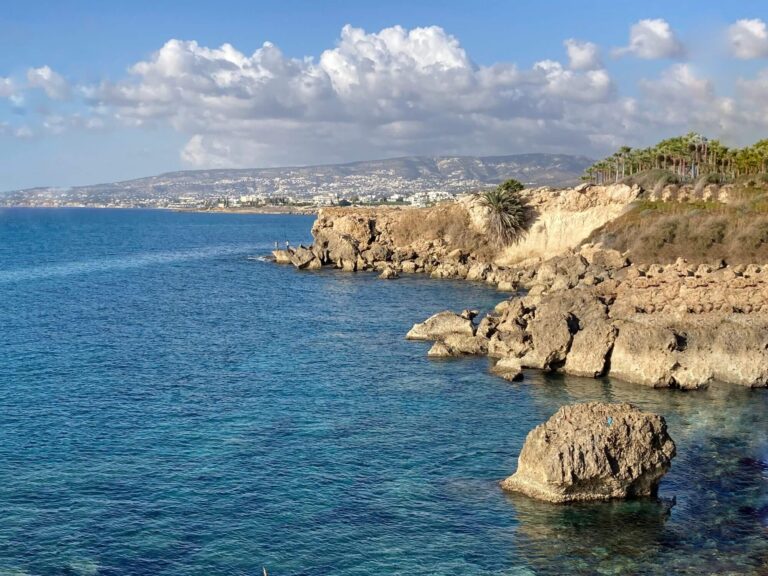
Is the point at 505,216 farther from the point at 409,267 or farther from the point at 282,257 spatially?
the point at 282,257

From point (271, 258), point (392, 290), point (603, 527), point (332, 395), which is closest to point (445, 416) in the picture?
point (332, 395)

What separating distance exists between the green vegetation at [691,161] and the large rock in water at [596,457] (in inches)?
3236

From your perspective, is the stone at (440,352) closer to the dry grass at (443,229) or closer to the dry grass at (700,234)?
the dry grass at (700,234)

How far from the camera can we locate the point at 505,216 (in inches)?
3875

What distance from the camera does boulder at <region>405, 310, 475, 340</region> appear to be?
54.3 metres

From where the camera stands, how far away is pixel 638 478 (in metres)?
27.3

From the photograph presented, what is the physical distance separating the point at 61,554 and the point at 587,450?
18.0 metres

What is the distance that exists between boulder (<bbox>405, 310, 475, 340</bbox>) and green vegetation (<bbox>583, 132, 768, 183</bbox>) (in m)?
59.2

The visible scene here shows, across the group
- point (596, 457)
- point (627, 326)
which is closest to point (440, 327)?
point (627, 326)

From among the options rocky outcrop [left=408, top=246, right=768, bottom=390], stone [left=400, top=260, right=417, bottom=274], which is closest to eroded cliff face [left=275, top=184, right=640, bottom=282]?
stone [left=400, top=260, right=417, bottom=274]

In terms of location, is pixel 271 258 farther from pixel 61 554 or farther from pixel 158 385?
pixel 61 554

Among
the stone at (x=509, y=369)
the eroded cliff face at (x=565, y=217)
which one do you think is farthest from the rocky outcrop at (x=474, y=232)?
the stone at (x=509, y=369)

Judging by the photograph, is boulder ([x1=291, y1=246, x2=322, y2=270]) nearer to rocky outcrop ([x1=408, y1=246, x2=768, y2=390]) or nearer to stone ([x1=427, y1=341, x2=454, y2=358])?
rocky outcrop ([x1=408, y1=246, x2=768, y2=390])

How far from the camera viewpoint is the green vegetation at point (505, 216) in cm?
9888
